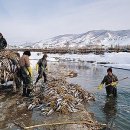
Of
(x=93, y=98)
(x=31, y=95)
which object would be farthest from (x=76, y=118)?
(x=93, y=98)

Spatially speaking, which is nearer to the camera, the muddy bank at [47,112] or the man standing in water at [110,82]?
the muddy bank at [47,112]

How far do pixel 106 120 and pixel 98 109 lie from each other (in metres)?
2.03

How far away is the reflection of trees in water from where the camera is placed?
1343 cm

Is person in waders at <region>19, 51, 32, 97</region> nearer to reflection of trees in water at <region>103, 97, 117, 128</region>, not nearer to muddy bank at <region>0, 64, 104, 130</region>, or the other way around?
muddy bank at <region>0, 64, 104, 130</region>

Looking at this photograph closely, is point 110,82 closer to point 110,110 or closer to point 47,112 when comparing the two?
point 110,110

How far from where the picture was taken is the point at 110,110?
51.0ft

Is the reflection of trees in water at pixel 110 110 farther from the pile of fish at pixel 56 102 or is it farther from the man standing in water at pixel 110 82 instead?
the pile of fish at pixel 56 102

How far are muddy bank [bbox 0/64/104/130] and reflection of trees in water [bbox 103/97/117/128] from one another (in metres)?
0.73

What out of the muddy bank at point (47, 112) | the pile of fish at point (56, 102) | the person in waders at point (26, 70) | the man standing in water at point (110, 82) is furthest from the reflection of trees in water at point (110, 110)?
the person in waders at point (26, 70)

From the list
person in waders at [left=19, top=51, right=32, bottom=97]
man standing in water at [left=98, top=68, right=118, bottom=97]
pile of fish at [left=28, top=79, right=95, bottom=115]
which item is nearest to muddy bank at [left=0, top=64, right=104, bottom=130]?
pile of fish at [left=28, top=79, right=95, bottom=115]

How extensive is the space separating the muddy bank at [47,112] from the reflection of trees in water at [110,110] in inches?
28.6

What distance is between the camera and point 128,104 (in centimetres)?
1700

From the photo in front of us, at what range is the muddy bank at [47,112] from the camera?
11309 millimetres

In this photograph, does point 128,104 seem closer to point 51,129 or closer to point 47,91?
point 47,91
